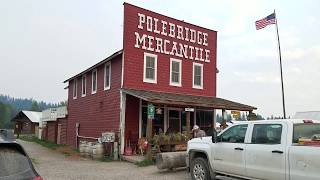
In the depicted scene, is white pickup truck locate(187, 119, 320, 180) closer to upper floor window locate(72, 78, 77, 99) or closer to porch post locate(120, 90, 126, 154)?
porch post locate(120, 90, 126, 154)

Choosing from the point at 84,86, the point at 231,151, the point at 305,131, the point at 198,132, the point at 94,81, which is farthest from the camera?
the point at 84,86

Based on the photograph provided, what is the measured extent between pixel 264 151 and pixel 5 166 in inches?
265

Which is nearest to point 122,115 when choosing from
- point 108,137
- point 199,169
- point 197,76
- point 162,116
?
point 108,137

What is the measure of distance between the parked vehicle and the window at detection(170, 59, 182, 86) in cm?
1989

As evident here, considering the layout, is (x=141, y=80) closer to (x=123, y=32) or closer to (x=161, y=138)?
(x=123, y=32)

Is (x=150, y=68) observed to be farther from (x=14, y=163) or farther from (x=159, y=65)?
(x=14, y=163)

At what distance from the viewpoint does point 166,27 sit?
25.1 metres

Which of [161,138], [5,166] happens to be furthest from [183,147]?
[5,166]

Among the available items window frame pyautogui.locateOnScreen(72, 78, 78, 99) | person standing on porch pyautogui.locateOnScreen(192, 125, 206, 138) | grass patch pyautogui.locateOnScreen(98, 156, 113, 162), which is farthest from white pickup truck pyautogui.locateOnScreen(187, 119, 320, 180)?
window frame pyautogui.locateOnScreen(72, 78, 78, 99)

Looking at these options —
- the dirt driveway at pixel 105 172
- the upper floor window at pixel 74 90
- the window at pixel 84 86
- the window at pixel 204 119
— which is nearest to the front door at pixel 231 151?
the dirt driveway at pixel 105 172

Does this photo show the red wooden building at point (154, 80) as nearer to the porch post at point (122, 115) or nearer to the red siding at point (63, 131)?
the porch post at point (122, 115)

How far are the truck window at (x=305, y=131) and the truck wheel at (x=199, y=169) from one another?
3.32 meters

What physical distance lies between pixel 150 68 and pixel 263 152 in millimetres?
14409

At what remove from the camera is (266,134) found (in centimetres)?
1030
